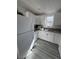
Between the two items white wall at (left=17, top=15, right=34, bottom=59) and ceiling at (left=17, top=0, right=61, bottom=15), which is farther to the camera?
ceiling at (left=17, top=0, right=61, bottom=15)

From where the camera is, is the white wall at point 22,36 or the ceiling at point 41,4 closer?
the white wall at point 22,36

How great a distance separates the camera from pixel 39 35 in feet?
15.2

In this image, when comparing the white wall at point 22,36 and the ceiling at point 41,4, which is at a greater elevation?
the ceiling at point 41,4

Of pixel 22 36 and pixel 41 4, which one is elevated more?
pixel 41 4

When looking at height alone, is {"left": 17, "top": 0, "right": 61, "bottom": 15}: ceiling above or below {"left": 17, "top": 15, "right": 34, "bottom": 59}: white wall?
above

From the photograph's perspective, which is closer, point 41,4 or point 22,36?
point 22,36
